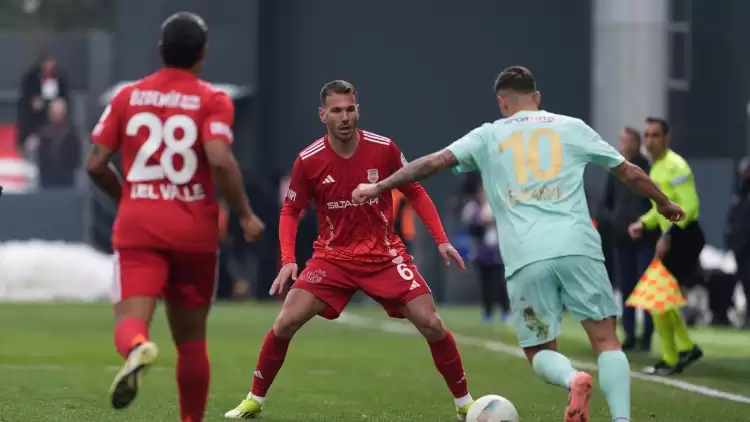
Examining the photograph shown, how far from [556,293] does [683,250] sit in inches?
231

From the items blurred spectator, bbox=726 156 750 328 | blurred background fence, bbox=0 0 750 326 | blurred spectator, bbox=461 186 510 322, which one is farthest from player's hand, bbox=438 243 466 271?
blurred background fence, bbox=0 0 750 326

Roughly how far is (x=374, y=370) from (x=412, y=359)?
138 centimetres

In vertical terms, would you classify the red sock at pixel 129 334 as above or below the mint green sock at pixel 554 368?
above

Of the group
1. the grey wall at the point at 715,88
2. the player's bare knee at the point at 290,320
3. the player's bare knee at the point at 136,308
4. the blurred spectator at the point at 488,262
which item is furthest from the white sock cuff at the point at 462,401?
the grey wall at the point at 715,88

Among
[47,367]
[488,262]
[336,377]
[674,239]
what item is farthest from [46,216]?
[674,239]

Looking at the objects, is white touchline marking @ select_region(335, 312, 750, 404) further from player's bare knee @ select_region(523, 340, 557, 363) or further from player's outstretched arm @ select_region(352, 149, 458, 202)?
player's outstretched arm @ select_region(352, 149, 458, 202)

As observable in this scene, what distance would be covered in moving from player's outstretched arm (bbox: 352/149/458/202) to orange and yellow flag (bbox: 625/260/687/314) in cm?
539

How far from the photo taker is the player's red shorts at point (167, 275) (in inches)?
294

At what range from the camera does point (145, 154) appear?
7438mm

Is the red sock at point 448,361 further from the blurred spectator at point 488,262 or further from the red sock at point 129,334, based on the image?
the blurred spectator at point 488,262

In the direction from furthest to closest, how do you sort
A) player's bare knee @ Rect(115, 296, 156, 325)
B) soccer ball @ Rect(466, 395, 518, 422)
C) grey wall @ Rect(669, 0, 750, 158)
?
1. grey wall @ Rect(669, 0, 750, 158)
2. soccer ball @ Rect(466, 395, 518, 422)
3. player's bare knee @ Rect(115, 296, 156, 325)

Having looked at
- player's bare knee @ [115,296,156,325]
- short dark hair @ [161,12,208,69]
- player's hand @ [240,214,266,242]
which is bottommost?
player's bare knee @ [115,296,156,325]

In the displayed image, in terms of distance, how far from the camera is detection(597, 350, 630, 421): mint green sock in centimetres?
791

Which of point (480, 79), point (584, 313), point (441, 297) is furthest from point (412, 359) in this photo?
point (480, 79)
